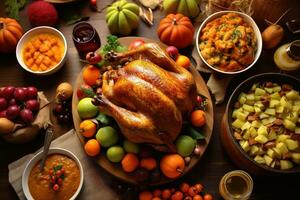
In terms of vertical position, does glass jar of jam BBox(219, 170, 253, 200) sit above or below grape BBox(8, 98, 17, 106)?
below

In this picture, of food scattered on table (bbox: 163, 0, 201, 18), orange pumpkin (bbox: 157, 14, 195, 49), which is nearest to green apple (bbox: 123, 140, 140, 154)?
orange pumpkin (bbox: 157, 14, 195, 49)

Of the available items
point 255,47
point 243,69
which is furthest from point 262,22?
point 243,69

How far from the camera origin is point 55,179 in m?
1.70

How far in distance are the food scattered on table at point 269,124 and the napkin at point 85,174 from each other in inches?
24.2

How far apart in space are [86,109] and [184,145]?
17.7 inches

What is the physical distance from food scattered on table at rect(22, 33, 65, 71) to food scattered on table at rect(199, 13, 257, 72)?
27.1 inches

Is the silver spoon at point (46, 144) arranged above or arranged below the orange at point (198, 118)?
below

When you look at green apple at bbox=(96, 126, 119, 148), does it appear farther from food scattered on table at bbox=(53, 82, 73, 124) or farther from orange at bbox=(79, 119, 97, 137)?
food scattered on table at bbox=(53, 82, 73, 124)

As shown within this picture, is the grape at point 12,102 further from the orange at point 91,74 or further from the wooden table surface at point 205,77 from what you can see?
the orange at point 91,74

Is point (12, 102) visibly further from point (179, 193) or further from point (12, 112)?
point (179, 193)

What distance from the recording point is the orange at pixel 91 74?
5.96 feet

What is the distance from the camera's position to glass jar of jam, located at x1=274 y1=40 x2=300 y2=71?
6.05ft

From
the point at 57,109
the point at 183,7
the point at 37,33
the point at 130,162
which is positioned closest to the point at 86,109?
the point at 57,109

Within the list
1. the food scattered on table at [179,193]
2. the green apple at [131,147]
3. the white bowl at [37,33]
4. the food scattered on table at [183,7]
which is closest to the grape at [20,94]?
the white bowl at [37,33]
